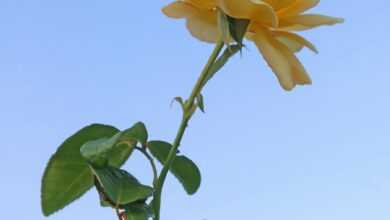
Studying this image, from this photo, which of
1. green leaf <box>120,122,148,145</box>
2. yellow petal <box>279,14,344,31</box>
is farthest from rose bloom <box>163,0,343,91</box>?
green leaf <box>120,122,148,145</box>

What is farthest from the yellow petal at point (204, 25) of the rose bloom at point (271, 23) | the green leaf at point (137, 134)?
the green leaf at point (137, 134)

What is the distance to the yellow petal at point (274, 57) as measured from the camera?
0.61m

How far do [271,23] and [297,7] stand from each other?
36 mm

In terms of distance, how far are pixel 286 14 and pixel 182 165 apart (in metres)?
0.18

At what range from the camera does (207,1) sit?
62cm

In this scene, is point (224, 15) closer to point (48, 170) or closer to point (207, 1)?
point (207, 1)

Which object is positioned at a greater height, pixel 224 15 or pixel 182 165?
pixel 224 15

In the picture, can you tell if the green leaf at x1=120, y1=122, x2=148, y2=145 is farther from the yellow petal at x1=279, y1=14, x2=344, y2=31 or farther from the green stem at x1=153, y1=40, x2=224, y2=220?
the yellow petal at x1=279, y1=14, x2=344, y2=31

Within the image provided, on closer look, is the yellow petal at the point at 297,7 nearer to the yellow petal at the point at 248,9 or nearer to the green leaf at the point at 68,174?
the yellow petal at the point at 248,9

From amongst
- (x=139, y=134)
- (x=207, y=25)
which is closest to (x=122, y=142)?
(x=139, y=134)

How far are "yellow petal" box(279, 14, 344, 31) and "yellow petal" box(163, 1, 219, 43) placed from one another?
66 mm

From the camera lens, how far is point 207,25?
0.65 meters

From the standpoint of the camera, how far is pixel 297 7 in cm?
62

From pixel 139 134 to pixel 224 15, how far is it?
5.1 inches
